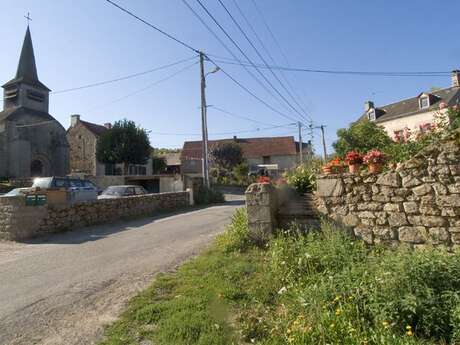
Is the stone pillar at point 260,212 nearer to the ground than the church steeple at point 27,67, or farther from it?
nearer to the ground

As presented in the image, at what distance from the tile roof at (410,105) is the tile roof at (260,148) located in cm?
1454

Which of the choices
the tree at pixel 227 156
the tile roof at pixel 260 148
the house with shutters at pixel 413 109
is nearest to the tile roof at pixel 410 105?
the house with shutters at pixel 413 109

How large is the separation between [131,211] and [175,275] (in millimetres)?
8607

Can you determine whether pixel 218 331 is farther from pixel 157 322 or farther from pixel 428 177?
pixel 428 177

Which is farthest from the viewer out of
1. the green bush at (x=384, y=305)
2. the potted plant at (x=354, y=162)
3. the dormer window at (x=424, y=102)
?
the dormer window at (x=424, y=102)

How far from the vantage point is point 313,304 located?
3447 millimetres

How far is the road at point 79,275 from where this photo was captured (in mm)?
3689

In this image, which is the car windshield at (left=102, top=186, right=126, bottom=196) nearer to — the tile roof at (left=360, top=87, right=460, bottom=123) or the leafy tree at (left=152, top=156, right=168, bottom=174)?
the tile roof at (left=360, top=87, right=460, bottom=123)

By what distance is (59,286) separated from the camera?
5020 millimetres

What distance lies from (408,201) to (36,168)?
38.1m

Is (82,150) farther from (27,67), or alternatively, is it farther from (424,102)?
(424,102)

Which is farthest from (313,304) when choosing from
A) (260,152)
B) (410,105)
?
(260,152)

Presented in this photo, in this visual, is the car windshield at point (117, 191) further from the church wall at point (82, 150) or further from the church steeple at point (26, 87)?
the church wall at point (82, 150)

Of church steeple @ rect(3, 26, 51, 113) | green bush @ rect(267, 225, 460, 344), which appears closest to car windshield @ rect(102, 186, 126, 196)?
green bush @ rect(267, 225, 460, 344)
